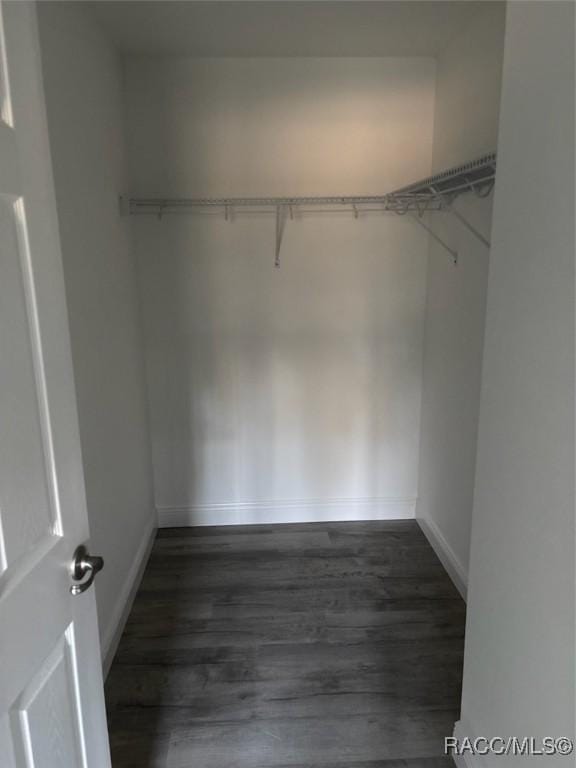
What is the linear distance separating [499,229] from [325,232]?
1620 mm

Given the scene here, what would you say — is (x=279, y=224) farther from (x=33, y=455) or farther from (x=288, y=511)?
(x=33, y=455)

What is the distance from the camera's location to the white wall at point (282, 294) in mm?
2643

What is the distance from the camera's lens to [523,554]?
1.19 m

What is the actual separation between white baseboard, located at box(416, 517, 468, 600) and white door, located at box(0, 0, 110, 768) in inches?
72.1

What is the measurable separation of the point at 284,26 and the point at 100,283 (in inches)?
52.0

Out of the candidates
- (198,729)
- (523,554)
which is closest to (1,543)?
(523,554)

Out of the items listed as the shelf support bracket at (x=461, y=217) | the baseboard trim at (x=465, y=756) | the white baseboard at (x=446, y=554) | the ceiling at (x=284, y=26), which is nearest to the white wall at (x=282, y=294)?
the ceiling at (x=284, y=26)

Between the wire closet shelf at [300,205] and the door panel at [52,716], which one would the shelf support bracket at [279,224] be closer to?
the wire closet shelf at [300,205]

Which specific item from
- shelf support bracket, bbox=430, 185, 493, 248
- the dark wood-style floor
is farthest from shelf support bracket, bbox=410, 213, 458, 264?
the dark wood-style floor

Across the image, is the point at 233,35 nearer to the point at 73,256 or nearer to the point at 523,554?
the point at 73,256

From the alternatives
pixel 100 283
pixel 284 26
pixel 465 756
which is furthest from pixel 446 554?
pixel 284 26

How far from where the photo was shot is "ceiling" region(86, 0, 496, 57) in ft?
6.75

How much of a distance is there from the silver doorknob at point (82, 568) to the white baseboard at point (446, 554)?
1862 millimetres

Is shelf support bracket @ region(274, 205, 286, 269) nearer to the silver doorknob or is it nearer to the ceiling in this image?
the ceiling
